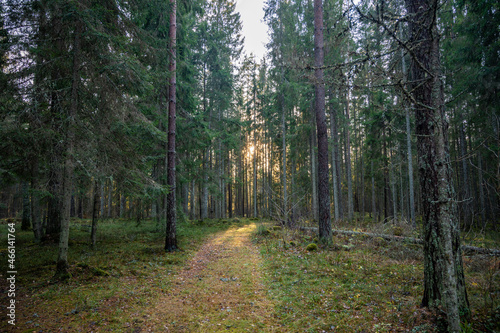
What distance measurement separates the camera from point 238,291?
551 cm

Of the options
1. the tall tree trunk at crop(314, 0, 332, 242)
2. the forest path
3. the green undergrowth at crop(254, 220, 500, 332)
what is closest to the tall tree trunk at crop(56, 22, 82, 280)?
the forest path

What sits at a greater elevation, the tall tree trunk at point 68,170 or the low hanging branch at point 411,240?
the tall tree trunk at point 68,170

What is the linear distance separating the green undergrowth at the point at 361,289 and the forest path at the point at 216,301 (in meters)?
0.41

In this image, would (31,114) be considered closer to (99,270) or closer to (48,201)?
(99,270)

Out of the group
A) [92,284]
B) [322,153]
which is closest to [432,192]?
[322,153]

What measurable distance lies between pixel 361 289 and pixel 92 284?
6471 millimetres

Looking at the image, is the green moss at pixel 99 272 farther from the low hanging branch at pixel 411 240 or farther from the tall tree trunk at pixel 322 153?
the low hanging branch at pixel 411 240

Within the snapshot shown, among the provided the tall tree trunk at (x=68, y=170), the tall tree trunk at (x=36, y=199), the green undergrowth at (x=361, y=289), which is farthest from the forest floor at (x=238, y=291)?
the tall tree trunk at (x=36, y=199)

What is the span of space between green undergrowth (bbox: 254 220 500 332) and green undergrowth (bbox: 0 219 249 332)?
3072 mm

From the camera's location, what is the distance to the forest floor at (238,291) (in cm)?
379

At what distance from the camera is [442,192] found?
2748 millimetres

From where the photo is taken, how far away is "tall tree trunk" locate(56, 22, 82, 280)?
5832mm

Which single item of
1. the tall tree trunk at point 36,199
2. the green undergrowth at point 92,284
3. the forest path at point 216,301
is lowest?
the forest path at point 216,301

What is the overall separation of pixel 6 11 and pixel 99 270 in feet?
26.3
